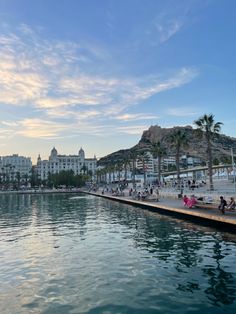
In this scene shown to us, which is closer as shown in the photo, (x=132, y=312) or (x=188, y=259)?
(x=132, y=312)

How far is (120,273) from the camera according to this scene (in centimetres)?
1539

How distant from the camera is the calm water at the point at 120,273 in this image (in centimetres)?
1171

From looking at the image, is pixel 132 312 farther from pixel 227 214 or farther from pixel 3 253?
pixel 227 214

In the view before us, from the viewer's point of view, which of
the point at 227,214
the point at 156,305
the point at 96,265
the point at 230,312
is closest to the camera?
the point at 230,312

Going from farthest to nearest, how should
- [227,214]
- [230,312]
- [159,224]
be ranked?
[159,224] < [227,214] < [230,312]

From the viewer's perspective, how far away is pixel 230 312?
10.8m

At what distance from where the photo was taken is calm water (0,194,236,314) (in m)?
11.7

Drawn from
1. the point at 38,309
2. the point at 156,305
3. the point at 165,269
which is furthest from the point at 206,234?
the point at 38,309

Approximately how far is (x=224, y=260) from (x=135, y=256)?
4228 millimetres

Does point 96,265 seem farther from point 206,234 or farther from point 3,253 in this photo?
point 206,234

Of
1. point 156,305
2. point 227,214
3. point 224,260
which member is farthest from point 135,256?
point 227,214

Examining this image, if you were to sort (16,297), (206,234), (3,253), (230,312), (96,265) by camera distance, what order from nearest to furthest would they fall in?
(230,312) < (16,297) < (96,265) < (3,253) < (206,234)

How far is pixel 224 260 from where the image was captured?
17219mm

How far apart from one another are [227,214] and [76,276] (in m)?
16.6
